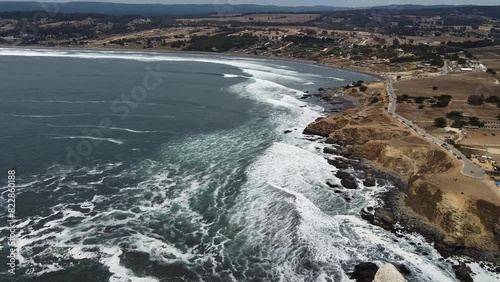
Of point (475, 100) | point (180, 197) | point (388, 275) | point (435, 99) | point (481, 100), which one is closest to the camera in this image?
point (388, 275)

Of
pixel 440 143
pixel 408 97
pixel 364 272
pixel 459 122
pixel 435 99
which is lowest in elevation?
pixel 364 272

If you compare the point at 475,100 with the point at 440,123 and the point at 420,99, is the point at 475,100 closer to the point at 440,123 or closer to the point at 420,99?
the point at 420,99

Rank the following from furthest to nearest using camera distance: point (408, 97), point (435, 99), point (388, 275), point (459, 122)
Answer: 1. point (408, 97)
2. point (435, 99)
3. point (459, 122)
4. point (388, 275)

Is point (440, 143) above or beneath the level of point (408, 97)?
above

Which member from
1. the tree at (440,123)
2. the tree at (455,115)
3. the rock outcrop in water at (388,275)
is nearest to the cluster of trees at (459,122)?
the tree at (440,123)

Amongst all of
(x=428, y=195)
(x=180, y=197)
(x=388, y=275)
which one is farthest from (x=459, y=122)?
(x=180, y=197)

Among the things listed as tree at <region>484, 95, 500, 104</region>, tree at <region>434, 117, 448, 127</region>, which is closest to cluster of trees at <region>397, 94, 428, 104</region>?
tree at <region>484, 95, 500, 104</region>

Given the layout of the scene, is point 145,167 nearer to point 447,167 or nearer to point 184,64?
point 447,167
